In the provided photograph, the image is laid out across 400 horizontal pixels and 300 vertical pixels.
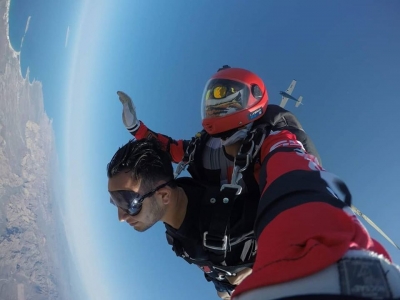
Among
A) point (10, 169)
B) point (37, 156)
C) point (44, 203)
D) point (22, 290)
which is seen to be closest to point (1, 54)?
point (10, 169)

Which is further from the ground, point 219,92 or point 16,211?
point 219,92

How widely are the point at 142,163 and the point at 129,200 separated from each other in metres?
0.35

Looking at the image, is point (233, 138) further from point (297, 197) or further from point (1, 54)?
point (1, 54)

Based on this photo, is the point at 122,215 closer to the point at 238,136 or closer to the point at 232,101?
the point at 238,136

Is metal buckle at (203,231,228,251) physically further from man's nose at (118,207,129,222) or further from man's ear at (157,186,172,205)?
man's nose at (118,207,129,222)

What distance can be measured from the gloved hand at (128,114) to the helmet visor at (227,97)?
1.83 metres

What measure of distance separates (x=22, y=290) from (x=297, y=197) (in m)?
61.5

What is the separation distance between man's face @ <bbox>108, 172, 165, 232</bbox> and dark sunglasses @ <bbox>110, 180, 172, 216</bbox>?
27 mm

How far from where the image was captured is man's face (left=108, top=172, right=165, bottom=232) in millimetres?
2621

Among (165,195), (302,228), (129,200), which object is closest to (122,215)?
(129,200)

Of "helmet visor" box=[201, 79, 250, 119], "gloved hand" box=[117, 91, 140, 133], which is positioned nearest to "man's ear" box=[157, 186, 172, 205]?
"helmet visor" box=[201, 79, 250, 119]

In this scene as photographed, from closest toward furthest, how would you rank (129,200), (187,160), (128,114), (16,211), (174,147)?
(129,200) < (187,160) < (174,147) < (128,114) < (16,211)

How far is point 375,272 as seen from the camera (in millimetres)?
665

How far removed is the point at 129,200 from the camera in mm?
2623
